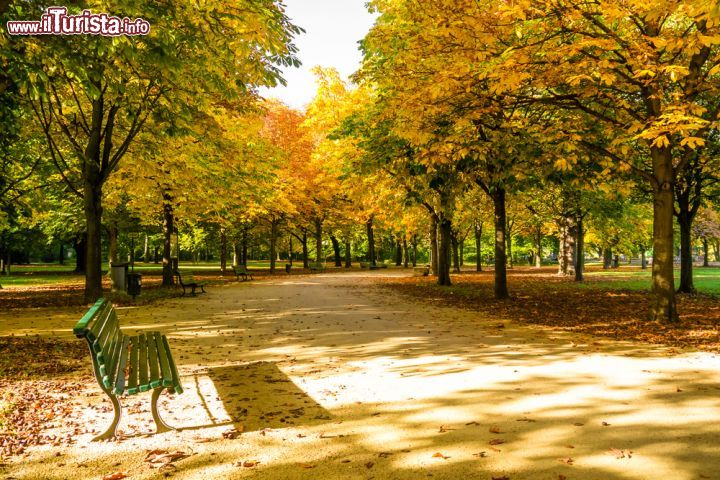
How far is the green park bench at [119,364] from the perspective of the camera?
4.12 meters

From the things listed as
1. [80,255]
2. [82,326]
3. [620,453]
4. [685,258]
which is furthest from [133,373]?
[80,255]

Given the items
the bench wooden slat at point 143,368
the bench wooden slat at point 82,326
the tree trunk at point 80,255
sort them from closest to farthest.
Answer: the bench wooden slat at point 82,326 → the bench wooden slat at point 143,368 → the tree trunk at point 80,255

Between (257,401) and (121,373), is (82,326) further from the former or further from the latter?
(257,401)

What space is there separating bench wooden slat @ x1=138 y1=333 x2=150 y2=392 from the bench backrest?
8.9 inches

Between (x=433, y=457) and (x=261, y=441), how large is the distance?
1.50 metres

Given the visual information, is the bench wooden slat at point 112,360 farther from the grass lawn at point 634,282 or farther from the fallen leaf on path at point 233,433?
the grass lawn at point 634,282

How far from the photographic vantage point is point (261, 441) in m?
Answer: 4.17

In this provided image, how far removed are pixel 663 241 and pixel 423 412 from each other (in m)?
7.84

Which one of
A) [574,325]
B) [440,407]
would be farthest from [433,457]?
[574,325]

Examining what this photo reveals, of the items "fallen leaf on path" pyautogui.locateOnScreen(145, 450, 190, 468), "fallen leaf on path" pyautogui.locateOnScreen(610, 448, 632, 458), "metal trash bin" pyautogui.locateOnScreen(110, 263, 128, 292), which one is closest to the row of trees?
"fallen leaf on path" pyautogui.locateOnScreen(610, 448, 632, 458)

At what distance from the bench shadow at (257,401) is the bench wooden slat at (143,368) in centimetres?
61

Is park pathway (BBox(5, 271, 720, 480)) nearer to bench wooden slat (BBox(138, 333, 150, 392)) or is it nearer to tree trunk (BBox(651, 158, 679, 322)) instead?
bench wooden slat (BBox(138, 333, 150, 392))

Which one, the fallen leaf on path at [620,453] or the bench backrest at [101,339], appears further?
the bench backrest at [101,339]

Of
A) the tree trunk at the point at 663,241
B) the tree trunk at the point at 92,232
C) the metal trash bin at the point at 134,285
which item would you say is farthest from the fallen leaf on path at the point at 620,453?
the metal trash bin at the point at 134,285
